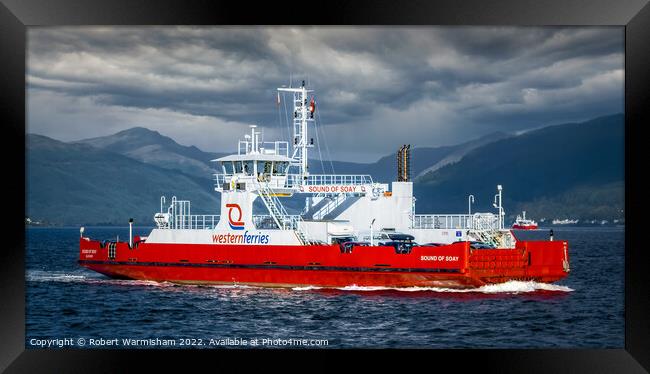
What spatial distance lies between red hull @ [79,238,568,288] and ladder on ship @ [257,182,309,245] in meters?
1.12

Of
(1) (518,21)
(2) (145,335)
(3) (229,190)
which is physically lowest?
(2) (145,335)

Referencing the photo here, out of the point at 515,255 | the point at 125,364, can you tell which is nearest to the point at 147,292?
the point at 515,255

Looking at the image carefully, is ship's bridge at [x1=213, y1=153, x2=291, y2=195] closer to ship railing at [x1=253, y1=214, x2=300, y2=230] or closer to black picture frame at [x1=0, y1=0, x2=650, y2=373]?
ship railing at [x1=253, y1=214, x2=300, y2=230]

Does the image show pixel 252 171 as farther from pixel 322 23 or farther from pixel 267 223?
pixel 322 23

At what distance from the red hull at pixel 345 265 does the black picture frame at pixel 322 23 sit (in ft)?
39.1

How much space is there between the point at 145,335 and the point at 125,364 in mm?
6990

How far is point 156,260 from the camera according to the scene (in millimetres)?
32688

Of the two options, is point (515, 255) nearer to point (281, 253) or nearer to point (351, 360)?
point (281, 253)

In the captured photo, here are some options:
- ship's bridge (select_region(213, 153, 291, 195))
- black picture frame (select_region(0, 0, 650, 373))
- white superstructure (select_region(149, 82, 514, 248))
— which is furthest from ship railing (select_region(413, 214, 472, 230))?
black picture frame (select_region(0, 0, 650, 373))

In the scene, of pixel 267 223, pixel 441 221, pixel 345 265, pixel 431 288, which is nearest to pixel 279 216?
pixel 267 223

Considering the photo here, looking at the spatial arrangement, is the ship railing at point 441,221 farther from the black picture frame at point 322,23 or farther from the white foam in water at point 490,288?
the black picture frame at point 322,23

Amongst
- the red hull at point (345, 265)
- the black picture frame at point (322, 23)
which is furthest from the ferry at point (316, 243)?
the black picture frame at point (322, 23)

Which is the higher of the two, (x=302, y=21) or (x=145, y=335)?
(x=302, y=21)

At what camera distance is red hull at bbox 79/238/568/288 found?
94.6 ft
